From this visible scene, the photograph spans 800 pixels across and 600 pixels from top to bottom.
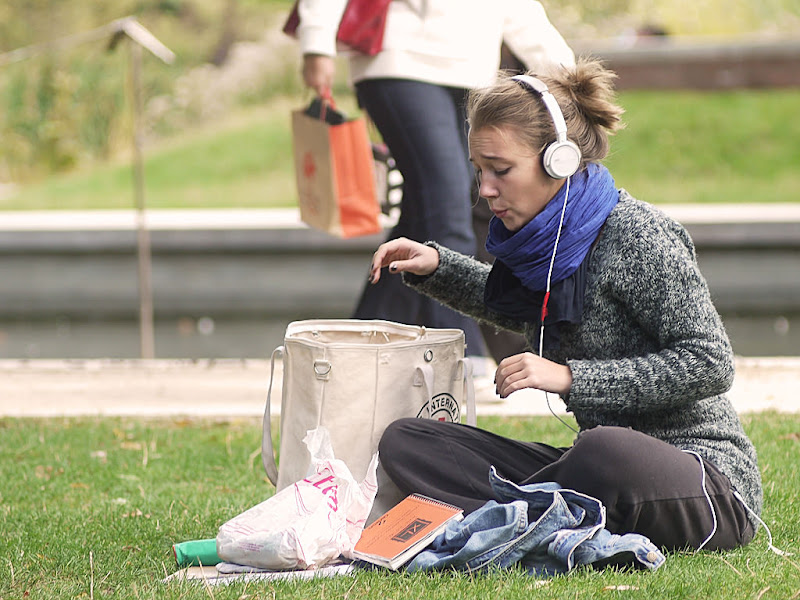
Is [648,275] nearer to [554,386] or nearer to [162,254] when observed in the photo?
[554,386]

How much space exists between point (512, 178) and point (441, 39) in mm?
1700

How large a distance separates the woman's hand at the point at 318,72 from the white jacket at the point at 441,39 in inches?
1.4

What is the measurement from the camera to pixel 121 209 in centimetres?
1118

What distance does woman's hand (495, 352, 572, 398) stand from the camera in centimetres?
255

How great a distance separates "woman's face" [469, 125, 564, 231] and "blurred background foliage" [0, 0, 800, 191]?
9.49 meters

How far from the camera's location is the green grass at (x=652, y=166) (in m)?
11.5

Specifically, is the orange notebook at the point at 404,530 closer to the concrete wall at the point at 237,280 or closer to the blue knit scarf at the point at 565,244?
the blue knit scarf at the point at 565,244

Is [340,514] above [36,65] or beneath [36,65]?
beneath

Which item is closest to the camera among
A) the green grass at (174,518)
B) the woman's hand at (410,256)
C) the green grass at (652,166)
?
the green grass at (174,518)

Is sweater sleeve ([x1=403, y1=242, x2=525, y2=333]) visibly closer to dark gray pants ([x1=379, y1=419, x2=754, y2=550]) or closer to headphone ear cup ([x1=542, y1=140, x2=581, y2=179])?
dark gray pants ([x1=379, y1=419, x2=754, y2=550])

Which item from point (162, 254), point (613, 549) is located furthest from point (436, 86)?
point (162, 254)

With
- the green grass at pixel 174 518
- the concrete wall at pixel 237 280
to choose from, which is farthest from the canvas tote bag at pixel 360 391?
the concrete wall at pixel 237 280

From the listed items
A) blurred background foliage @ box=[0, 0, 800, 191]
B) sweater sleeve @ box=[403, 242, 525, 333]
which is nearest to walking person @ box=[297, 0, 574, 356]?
sweater sleeve @ box=[403, 242, 525, 333]

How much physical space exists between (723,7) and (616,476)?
628 inches
